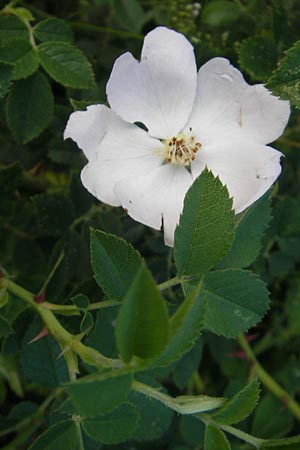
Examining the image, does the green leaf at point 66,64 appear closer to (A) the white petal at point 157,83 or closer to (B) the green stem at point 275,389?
(A) the white petal at point 157,83

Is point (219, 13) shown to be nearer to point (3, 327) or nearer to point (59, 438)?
point (3, 327)

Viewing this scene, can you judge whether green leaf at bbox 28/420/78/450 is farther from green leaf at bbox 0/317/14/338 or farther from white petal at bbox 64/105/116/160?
white petal at bbox 64/105/116/160

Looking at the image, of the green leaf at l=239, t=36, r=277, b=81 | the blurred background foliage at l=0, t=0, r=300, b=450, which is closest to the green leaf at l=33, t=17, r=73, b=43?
the blurred background foliage at l=0, t=0, r=300, b=450

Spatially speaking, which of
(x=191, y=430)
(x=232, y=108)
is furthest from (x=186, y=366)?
(x=232, y=108)

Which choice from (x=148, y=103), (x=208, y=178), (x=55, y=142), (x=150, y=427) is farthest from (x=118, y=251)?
Result: (x=55, y=142)

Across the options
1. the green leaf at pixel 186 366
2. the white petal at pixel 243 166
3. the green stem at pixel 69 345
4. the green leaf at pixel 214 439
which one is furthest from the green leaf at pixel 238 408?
the green leaf at pixel 186 366

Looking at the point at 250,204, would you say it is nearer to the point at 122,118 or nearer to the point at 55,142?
the point at 122,118

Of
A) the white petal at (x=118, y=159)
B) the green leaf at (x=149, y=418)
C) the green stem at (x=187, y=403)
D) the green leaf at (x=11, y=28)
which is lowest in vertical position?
the green leaf at (x=149, y=418)
